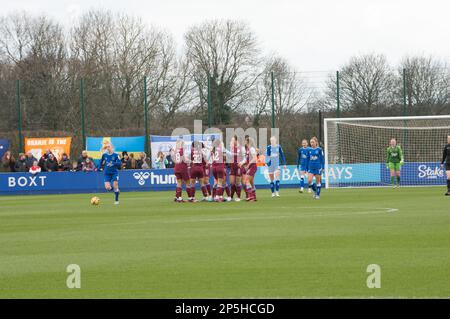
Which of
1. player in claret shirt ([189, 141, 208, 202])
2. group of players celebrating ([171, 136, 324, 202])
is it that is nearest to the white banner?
group of players celebrating ([171, 136, 324, 202])

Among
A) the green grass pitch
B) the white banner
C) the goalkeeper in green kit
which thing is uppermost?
the white banner

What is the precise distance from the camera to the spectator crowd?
4097 centimetres

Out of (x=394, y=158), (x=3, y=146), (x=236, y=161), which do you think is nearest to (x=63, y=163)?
(x=3, y=146)

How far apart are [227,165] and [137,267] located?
59.2 ft

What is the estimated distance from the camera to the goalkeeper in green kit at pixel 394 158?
37625 mm

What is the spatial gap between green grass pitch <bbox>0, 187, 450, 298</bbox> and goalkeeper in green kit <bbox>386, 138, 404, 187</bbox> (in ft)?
46.8

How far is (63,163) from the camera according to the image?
41.4m

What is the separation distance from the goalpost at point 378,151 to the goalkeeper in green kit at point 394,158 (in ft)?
5.14

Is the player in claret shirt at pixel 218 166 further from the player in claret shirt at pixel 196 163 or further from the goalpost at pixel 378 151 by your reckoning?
the goalpost at pixel 378 151

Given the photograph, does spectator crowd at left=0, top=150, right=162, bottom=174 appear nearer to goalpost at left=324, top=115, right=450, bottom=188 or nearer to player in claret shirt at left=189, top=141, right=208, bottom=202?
goalpost at left=324, top=115, right=450, bottom=188

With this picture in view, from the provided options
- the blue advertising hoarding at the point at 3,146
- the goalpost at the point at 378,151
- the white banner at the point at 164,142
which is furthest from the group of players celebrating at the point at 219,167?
the blue advertising hoarding at the point at 3,146

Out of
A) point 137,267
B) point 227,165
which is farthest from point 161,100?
point 137,267

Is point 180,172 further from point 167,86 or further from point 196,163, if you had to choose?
point 167,86
